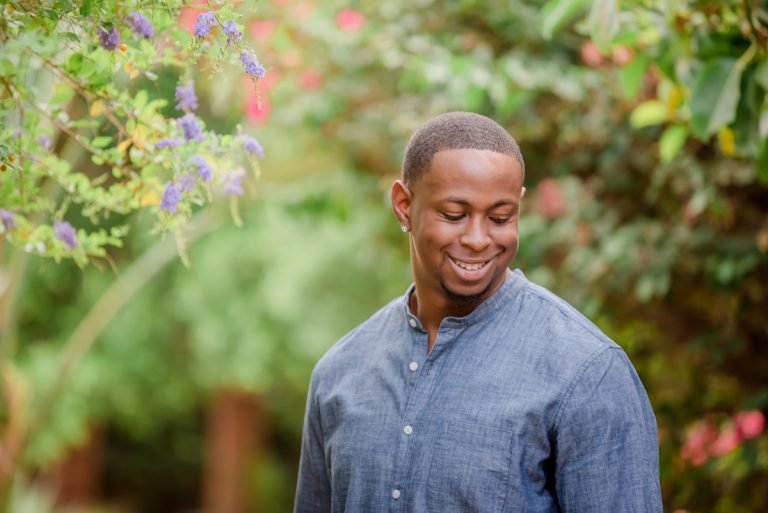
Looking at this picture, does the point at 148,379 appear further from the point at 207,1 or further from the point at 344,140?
the point at 207,1

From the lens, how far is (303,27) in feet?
14.5

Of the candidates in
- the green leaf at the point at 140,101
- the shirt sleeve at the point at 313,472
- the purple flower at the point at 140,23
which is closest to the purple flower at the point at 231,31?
the purple flower at the point at 140,23

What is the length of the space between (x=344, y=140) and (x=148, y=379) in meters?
4.76

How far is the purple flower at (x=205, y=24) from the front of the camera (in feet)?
5.54

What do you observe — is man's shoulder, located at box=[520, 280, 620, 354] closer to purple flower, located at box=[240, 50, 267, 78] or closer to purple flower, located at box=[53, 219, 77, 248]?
purple flower, located at box=[240, 50, 267, 78]

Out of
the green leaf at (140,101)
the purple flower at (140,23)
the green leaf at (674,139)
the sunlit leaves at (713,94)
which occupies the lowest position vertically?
the green leaf at (140,101)

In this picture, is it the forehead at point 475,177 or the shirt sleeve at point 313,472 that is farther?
the shirt sleeve at point 313,472

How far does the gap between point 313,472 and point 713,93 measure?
1340mm

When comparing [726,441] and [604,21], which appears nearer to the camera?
[604,21]

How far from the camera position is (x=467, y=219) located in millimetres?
1862

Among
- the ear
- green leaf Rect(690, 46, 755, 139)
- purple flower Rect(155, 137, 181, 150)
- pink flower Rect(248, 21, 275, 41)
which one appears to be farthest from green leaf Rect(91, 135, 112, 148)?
pink flower Rect(248, 21, 275, 41)

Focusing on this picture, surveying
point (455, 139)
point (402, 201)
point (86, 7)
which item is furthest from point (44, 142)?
point (455, 139)

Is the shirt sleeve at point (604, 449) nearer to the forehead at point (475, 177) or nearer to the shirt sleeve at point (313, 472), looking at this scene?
the forehead at point (475, 177)

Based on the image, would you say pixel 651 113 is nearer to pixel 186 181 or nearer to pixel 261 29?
pixel 186 181
